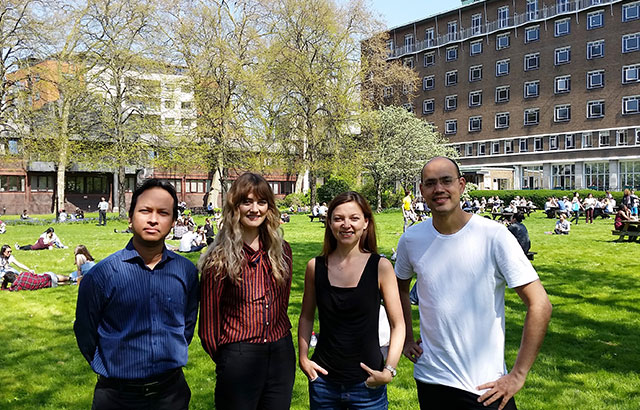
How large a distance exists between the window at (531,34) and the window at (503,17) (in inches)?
108

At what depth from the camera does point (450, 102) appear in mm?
64125

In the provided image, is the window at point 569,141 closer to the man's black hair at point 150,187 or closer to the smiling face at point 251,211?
the smiling face at point 251,211

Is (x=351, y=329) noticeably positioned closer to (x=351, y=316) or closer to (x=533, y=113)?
(x=351, y=316)

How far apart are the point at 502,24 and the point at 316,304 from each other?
64298 mm

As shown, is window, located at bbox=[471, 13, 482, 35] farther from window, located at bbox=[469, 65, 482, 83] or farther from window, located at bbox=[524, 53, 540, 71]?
window, located at bbox=[524, 53, 540, 71]

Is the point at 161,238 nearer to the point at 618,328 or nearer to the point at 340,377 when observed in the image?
the point at 340,377

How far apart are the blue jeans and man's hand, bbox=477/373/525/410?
26.6 inches

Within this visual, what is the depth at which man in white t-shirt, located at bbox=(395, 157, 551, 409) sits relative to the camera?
2646 mm

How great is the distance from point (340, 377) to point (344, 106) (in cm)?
3826

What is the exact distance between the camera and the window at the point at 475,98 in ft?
202

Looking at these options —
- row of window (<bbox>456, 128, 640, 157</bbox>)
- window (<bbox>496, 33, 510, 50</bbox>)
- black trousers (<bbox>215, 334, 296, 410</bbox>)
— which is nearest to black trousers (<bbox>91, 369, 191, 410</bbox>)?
black trousers (<bbox>215, 334, 296, 410</bbox>)

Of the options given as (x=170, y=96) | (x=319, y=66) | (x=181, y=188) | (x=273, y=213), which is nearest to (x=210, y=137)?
(x=170, y=96)

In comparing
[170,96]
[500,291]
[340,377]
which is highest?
[170,96]

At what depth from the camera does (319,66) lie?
4041cm
